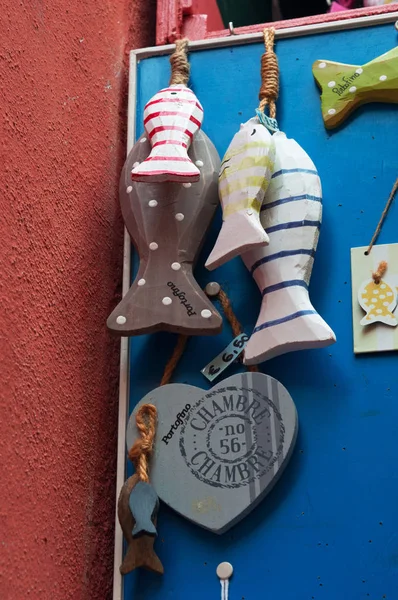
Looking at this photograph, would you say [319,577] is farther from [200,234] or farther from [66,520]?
[200,234]

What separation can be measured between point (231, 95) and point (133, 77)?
0.60 ft

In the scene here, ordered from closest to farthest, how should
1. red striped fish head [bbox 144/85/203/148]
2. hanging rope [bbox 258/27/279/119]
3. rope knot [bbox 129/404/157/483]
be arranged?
rope knot [bbox 129/404/157/483], red striped fish head [bbox 144/85/203/148], hanging rope [bbox 258/27/279/119]

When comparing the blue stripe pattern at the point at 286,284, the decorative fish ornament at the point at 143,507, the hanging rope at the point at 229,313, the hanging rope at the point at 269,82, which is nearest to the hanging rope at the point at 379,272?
the blue stripe pattern at the point at 286,284

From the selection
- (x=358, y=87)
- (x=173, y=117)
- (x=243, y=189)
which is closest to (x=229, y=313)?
(x=243, y=189)

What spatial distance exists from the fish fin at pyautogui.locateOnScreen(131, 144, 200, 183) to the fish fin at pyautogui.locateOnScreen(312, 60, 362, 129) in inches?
11.2

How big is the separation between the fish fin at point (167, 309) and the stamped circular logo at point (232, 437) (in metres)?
0.10

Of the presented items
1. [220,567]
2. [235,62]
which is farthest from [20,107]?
[220,567]

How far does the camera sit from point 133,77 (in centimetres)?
154

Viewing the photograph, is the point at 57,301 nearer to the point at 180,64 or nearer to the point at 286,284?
the point at 286,284

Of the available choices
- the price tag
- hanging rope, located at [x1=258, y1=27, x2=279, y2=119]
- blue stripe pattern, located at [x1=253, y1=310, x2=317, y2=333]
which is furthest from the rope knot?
hanging rope, located at [x1=258, y1=27, x2=279, y2=119]

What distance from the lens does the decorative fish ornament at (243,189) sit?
1207mm

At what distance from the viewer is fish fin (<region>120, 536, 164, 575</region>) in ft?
3.80

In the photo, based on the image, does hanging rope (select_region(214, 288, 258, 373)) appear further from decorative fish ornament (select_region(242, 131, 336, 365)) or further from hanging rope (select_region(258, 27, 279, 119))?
hanging rope (select_region(258, 27, 279, 119))

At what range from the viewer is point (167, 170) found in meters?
1.23
